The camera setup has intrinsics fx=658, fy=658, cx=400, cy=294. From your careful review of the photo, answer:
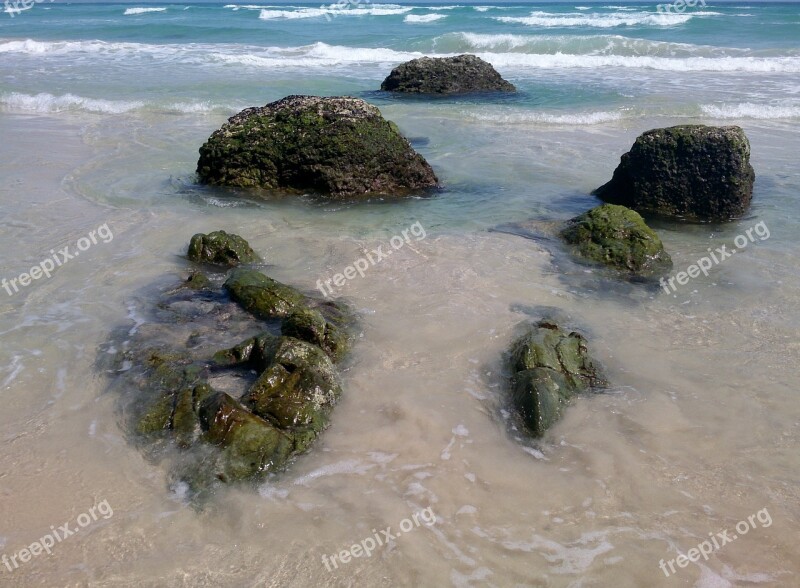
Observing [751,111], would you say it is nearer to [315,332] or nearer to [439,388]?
[439,388]

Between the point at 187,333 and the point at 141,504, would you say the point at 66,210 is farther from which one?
the point at 141,504

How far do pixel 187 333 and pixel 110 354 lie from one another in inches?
23.3

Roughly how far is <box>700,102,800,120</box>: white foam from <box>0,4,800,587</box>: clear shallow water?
4.68 ft

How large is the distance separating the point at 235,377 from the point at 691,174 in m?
6.40

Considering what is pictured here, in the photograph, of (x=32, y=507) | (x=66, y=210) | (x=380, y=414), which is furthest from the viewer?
(x=66, y=210)

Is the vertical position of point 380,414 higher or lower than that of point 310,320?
lower

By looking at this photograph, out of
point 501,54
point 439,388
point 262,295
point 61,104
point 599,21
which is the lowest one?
point 439,388

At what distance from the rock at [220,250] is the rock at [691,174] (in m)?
4.95

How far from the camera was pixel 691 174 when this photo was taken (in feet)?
27.3

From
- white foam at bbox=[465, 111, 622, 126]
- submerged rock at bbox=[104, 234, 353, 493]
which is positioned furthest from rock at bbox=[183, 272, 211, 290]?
white foam at bbox=[465, 111, 622, 126]

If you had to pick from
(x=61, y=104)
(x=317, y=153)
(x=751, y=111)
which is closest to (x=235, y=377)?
Answer: (x=317, y=153)

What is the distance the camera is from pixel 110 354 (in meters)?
5.08

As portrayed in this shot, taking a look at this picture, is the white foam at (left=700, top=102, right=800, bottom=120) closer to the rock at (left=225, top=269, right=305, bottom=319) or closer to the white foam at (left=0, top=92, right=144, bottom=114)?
the rock at (left=225, top=269, right=305, bottom=319)

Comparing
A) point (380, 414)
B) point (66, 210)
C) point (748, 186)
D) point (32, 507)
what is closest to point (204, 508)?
point (32, 507)
